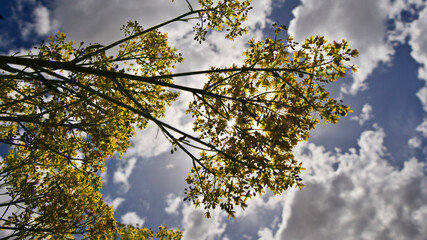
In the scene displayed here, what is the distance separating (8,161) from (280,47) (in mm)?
9025

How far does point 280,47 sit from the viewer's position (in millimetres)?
5059

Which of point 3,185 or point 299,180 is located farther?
point 3,185

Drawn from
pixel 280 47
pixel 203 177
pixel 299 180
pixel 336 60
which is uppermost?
pixel 280 47

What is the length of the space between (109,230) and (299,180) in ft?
21.0

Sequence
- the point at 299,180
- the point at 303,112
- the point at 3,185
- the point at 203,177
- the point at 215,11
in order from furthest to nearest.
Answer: the point at 3,185 → the point at 215,11 → the point at 203,177 → the point at 303,112 → the point at 299,180

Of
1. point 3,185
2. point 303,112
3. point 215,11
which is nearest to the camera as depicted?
point 303,112

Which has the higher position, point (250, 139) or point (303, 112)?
point (303, 112)

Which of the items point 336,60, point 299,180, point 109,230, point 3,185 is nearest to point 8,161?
point 3,185

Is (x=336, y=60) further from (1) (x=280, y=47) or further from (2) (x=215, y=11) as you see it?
(2) (x=215, y=11)

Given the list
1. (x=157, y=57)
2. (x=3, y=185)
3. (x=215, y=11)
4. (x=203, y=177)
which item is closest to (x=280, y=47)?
(x=215, y=11)

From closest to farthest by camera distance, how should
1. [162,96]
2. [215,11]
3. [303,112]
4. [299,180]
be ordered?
[299,180] → [303,112] → [215,11] → [162,96]

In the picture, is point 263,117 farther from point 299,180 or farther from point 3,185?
point 3,185

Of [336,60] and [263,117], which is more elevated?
[336,60]

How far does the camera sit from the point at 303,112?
4.61m
